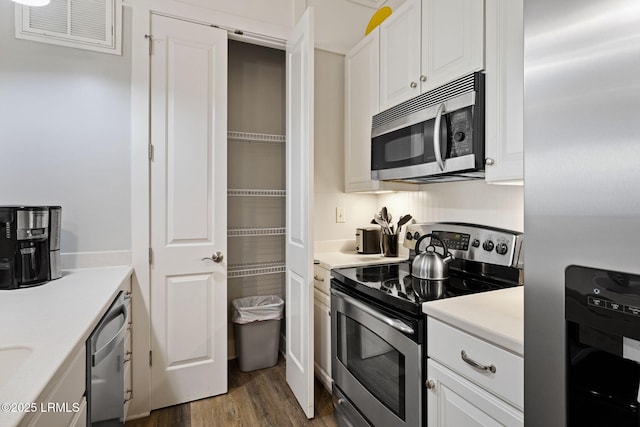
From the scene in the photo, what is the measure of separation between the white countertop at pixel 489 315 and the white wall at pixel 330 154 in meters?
1.27

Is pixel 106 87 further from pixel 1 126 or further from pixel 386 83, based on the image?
pixel 386 83

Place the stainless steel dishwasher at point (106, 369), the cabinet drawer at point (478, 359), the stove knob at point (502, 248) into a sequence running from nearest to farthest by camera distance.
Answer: the cabinet drawer at point (478, 359), the stainless steel dishwasher at point (106, 369), the stove knob at point (502, 248)

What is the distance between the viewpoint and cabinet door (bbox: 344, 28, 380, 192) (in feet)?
6.91

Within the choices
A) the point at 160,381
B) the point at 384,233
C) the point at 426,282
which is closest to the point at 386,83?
the point at 384,233

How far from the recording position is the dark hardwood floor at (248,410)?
1845 millimetres

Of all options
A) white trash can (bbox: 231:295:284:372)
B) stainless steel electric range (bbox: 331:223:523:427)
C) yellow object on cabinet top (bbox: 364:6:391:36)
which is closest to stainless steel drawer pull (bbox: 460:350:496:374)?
stainless steel electric range (bbox: 331:223:523:427)

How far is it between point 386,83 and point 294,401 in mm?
2078

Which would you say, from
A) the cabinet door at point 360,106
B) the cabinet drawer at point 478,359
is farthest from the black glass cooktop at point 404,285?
the cabinet door at point 360,106

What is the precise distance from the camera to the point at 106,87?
1.87m

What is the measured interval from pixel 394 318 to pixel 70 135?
6.51ft

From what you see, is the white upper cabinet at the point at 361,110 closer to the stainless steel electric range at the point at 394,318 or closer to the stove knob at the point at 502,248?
the stainless steel electric range at the point at 394,318

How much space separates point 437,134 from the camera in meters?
1.51

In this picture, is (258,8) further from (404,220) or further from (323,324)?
(323,324)

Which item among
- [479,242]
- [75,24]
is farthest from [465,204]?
[75,24]
